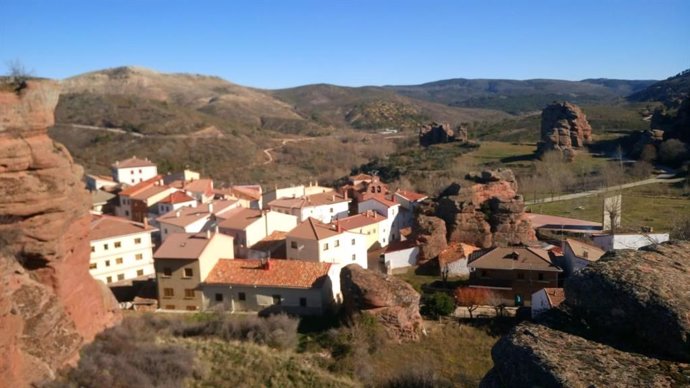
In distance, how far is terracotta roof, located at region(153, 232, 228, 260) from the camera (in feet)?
84.6

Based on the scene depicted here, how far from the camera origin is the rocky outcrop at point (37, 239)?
1530 centimetres

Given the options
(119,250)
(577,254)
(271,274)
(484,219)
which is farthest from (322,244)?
(577,254)

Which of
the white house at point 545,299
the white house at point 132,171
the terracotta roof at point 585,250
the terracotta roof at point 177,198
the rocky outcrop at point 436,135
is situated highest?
the rocky outcrop at point 436,135

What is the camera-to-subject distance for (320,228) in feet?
100

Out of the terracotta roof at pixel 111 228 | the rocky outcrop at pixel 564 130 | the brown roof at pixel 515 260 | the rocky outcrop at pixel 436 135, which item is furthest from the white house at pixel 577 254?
the rocky outcrop at pixel 436 135

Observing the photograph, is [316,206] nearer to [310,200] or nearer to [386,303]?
[310,200]

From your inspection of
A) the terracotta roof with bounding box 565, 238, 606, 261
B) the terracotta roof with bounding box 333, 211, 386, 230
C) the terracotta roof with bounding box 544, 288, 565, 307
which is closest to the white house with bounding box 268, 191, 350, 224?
the terracotta roof with bounding box 333, 211, 386, 230

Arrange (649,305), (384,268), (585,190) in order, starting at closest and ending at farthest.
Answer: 1. (649,305)
2. (384,268)
3. (585,190)

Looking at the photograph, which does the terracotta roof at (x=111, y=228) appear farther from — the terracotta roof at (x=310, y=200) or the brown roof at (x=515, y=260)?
the brown roof at (x=515, y=260)

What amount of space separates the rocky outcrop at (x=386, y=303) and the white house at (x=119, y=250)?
15.7m

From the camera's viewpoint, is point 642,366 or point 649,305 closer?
point 642,366

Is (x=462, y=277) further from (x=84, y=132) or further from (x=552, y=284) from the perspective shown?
(x=84, y=132)

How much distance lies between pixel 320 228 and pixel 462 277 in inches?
359

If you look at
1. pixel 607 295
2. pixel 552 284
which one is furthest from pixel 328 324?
pixel 607 295
